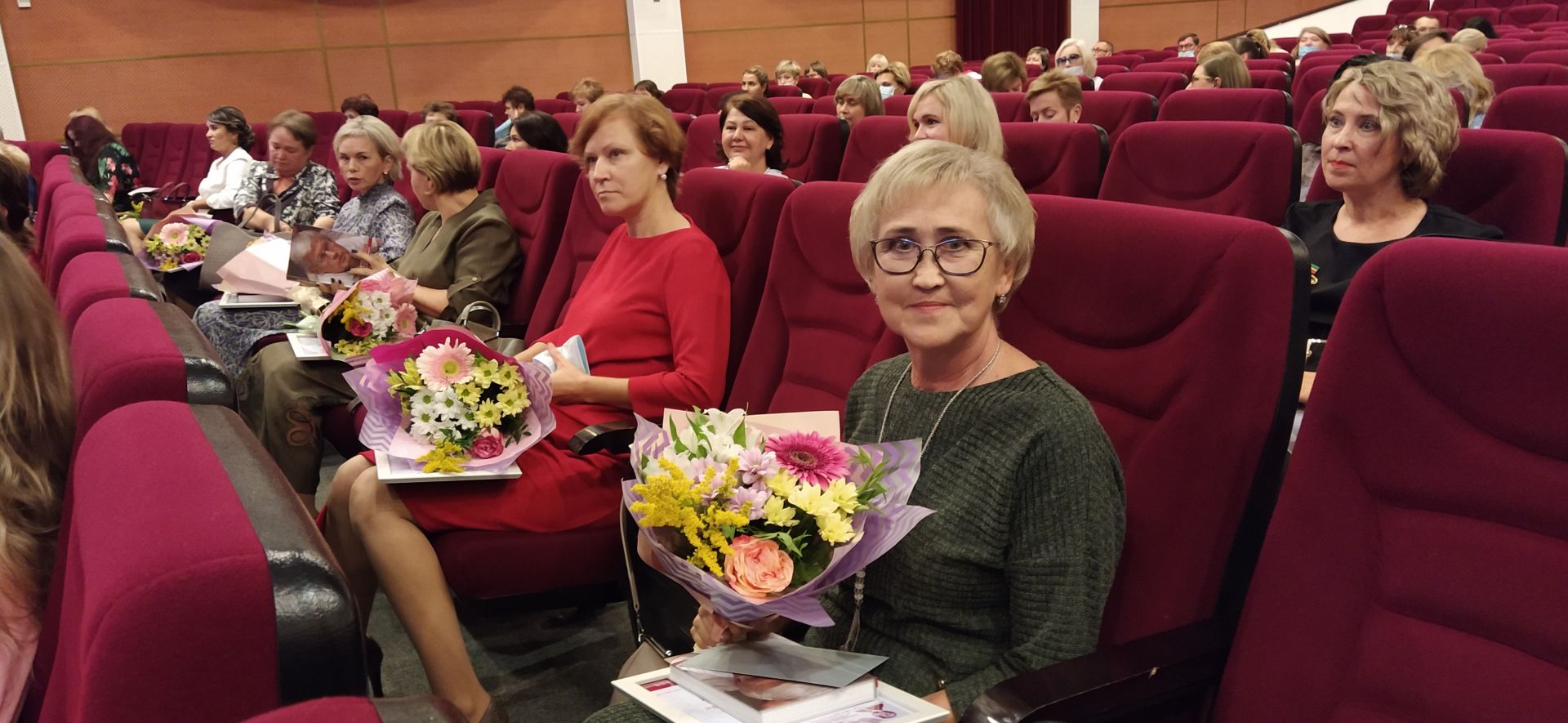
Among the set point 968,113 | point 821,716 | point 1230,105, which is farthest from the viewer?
point 1230,105

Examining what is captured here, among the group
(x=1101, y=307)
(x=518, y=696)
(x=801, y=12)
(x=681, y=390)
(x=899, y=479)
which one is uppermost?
(x=801, y=12)

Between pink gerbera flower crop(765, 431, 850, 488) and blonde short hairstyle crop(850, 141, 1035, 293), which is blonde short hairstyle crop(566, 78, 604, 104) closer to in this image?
blonde short hairstyle crop(850, 141, 1035, 293)

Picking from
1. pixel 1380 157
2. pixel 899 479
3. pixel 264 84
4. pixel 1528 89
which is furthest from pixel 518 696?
pixel 264 84

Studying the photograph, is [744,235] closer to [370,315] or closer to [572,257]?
[572,257]

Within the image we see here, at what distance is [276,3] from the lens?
9.55 m

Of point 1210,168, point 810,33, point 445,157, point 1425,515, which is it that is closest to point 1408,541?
point 1425,515

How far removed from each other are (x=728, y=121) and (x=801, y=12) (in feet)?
27.0

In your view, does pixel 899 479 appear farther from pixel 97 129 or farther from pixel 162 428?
pixel 97 129

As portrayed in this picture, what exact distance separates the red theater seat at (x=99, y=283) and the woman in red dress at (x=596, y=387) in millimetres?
490

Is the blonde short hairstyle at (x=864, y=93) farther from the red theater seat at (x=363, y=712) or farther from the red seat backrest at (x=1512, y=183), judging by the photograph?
the red theater seat at (x=363, y=712)

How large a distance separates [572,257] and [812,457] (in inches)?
72.9

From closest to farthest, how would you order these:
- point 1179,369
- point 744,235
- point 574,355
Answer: point 1179,369 < point 574,355 < point 744,235

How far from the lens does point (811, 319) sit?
6.65 feet

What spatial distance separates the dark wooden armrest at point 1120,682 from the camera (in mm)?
1055
